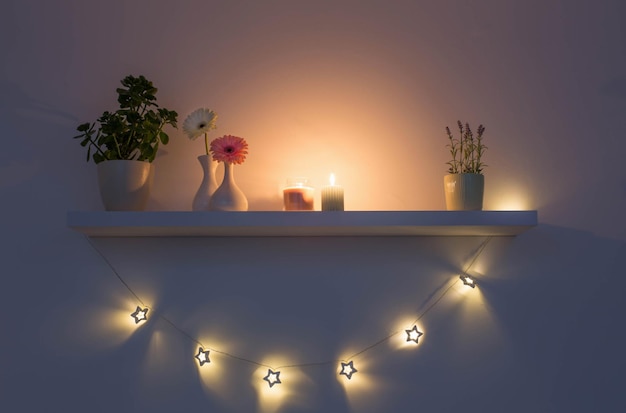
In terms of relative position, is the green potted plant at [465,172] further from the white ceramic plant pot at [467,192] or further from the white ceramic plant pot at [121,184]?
the white ceramic plant pot at [121,184]

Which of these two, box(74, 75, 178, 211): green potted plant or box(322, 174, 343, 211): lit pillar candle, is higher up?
box(74, 75, 178, 211): green potted plant

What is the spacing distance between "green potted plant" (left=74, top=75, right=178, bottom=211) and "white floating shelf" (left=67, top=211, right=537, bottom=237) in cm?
7

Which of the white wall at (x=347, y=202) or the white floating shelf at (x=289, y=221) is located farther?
the white wall at (x=347, y=202)

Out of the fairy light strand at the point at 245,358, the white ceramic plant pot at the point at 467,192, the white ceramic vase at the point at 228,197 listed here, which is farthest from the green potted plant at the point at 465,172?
the white ceramic vase at the point at 228,197

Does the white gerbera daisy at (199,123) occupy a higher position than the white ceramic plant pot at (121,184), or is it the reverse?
the white gerbera daisy at (199,123)

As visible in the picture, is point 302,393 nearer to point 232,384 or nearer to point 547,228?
point 232,384

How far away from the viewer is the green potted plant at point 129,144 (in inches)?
50.2

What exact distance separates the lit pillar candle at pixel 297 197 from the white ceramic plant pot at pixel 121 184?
359 millimetres

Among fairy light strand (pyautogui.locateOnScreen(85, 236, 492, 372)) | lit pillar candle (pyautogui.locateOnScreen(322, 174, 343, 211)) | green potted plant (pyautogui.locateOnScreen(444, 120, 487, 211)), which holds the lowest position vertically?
fairy light strand (pyautogui.locateOnScreen(85, 236, 492, 372))

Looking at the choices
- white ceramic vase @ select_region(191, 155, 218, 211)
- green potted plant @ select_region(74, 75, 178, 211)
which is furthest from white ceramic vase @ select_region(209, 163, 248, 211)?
green potted plant @ select_region(74, 75, 178, 211)

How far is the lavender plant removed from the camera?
1.37 m

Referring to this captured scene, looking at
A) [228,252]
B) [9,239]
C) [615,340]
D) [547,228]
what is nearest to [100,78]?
[9,239]

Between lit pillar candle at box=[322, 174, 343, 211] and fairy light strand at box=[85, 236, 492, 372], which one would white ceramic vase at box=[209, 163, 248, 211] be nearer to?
lit pillar candle at box=[322, 174, 343, 211]

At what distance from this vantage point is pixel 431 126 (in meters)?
1.46
